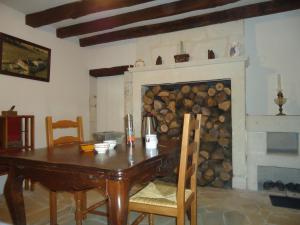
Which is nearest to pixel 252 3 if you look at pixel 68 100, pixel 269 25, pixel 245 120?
pixel 269 25

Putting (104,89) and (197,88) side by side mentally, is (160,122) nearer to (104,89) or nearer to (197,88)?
(197,88)

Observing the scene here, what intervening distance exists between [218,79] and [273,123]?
898mm

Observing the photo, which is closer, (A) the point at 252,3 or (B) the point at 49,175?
(B) the point at 49,175

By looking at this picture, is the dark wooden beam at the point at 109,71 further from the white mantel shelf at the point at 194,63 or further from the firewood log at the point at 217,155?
the firewood log at the point at 217,155

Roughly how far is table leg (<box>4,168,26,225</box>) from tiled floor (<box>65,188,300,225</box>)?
70cm

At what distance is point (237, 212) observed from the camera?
226 centimetres

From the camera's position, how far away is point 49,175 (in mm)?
1282

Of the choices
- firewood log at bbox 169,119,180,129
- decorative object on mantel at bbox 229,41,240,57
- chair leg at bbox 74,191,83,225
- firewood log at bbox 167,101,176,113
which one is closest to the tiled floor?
chair leg at bbox 74,191,83,225

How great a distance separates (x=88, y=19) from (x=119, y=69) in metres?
1.05

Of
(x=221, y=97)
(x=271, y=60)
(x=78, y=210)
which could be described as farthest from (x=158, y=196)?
(x=271, y=60)

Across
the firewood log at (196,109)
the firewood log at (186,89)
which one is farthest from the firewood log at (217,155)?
the firewood log at (186,89)

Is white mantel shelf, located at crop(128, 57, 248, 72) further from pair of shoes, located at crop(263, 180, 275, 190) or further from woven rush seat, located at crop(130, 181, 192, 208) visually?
woven rush seat, located at crop(130, 181, 192, 208)

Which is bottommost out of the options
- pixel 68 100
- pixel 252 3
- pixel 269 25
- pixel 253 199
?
pixel 253 199

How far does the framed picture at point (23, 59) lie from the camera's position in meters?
2.95
